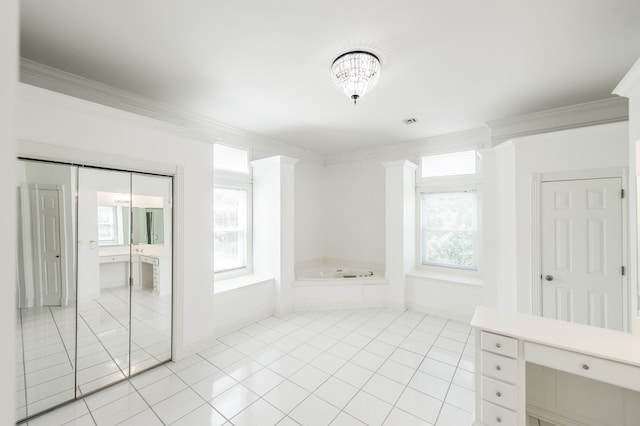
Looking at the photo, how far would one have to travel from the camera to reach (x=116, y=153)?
2.38 meters

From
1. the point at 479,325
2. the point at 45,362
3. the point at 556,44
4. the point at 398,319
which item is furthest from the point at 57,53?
the point at 398,319

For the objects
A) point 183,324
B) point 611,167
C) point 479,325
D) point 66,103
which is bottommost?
point 183,324

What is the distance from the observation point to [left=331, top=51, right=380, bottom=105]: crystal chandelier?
223 centimetres

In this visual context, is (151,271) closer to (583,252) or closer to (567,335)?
(567,335)

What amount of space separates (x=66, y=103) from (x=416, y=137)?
431cm

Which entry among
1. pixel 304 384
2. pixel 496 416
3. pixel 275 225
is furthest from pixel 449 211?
pixel 304 384

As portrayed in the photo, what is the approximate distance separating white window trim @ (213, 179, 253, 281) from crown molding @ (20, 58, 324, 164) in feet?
1.65

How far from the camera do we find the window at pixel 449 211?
13.8 ft

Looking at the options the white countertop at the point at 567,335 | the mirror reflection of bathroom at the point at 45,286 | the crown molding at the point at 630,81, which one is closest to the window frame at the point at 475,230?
the crown molding at the point at 630,81

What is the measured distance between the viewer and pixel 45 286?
80.4 inches

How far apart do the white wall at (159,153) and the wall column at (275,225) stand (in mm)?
1133

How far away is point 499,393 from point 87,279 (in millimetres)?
3173

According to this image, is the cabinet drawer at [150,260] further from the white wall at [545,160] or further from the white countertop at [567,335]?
the white wall at [545,160]

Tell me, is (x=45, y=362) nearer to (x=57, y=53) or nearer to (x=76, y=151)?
(x=76, y=151)
